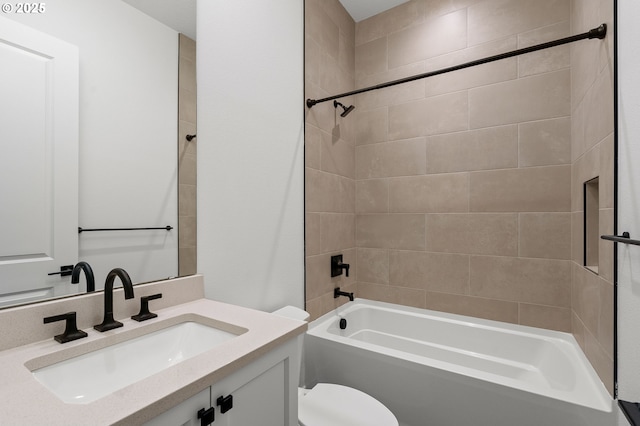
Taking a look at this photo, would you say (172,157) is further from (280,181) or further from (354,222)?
(354,222)

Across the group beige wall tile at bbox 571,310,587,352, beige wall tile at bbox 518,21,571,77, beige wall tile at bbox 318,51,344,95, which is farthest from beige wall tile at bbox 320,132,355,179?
beige wall tile at bbox 571,310,587,352

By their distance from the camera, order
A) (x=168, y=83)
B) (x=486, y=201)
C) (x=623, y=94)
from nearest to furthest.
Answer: (x=623, y=94), (x=168, y=83), (x=486, y=201)

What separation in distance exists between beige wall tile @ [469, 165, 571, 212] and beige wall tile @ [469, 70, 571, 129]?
0.35 meters

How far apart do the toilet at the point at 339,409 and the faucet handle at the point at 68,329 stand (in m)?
0.96

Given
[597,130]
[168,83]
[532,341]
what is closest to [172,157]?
[168,83]

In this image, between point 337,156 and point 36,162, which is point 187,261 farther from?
point 337,156

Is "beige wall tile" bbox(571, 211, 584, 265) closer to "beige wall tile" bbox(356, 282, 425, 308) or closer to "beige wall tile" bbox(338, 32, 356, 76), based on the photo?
"beige wall tile" bbox(356, 282, 425, 308)

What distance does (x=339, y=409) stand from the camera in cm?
141

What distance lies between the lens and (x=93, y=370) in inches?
34.3

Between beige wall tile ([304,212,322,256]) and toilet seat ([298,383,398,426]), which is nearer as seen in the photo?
toilet seat ([298,383,398,426])

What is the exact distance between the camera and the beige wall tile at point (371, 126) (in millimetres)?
2520

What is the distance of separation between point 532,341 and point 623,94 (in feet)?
4.92

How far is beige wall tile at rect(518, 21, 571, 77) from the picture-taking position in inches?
73.8

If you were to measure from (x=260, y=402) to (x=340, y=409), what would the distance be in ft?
2.23
